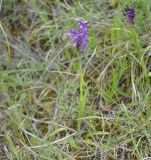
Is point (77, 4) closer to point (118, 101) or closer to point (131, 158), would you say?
point (118, 101)

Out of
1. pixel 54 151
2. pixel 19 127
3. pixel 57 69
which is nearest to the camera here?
pixel 54 151

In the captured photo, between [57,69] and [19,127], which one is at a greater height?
[57,69]

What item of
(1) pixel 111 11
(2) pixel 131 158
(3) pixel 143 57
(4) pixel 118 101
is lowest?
(2) pixel 131 158

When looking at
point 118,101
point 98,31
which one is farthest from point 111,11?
point 118,101

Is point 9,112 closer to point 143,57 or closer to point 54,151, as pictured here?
point 54,151

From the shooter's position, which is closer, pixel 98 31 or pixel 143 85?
pixel 143 85

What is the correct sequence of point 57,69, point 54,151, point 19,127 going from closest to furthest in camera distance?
1. point 54,151
2. point 19,127
3. point 57,69

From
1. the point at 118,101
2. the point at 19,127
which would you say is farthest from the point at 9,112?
the point at 118,101
